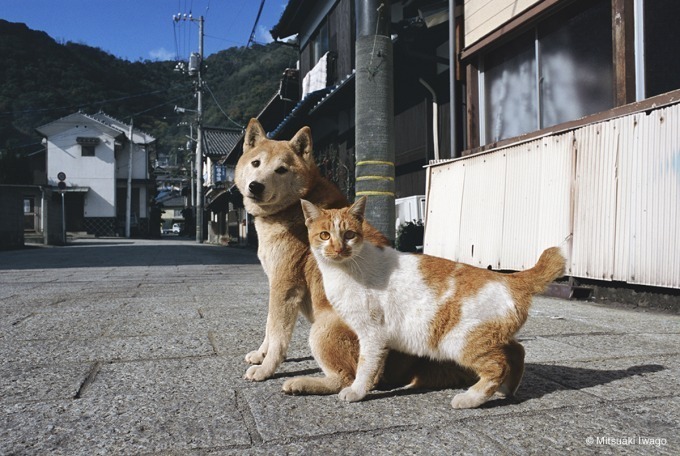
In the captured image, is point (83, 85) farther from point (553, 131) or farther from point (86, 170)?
point (553, 131)

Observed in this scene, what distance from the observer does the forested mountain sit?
47.2 metres

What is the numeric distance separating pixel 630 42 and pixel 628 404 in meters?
4.33

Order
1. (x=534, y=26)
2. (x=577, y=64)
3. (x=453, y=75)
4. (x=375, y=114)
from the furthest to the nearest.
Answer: (x=453, y=75) → (x=534, y=26) → (x=577, y=64) → (x=375, y=114)

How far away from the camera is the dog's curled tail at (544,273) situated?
2086mm

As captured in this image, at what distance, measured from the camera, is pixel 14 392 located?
88.0 inches

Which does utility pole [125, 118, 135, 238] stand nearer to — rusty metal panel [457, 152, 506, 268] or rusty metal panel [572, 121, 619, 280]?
rusty metal panel [457, 152, 506, 268]

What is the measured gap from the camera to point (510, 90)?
700 cm

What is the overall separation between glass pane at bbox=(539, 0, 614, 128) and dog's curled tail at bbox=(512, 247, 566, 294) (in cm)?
411

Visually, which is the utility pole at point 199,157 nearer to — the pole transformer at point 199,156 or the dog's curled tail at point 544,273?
the pole transformer at point 199,156

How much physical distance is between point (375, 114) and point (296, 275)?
2.73 m

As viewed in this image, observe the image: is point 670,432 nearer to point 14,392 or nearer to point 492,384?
point 492,384

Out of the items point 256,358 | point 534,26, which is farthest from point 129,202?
point 256,358

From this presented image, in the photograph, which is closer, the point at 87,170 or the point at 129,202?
the point at 87,170

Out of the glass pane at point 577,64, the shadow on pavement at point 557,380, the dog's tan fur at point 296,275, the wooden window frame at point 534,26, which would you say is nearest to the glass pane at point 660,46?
the wooden window frame at point 534,26
